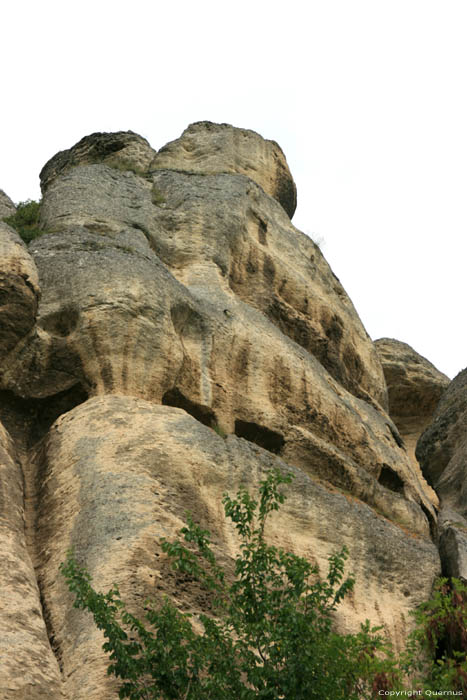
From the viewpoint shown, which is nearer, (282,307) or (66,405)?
(66,405)

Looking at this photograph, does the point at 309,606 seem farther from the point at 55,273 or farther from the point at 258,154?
the point at 258,154

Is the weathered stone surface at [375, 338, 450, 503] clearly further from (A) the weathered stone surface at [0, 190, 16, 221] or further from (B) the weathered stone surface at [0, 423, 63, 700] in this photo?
(B) the weathered stone surface at [0, 423, 63, 700]

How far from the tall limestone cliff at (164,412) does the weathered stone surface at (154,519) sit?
28 mm

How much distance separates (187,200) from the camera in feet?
69.7

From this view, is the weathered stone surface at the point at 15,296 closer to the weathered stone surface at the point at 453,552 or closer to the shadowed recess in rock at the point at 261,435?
the shadowed recess in rock at the point at 261,435

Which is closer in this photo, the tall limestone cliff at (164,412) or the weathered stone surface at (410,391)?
the tall limestone cliff at (164,412)

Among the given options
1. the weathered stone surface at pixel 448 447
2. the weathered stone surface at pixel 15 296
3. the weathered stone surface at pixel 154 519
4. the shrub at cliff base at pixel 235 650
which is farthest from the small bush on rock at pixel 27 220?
the weathered stone surface at pixel 448 447

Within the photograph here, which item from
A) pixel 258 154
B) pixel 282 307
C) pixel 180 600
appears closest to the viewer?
pixel 180 600

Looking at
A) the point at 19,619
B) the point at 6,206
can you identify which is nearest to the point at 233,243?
the point at 6,206

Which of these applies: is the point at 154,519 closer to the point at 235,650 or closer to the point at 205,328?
the point at 235,650

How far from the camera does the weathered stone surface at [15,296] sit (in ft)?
46.6

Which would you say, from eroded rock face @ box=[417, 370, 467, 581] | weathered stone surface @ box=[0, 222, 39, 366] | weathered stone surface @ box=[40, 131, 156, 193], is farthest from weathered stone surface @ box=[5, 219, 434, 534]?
weathered stone surface @ box=[40, 131, 156, 193]

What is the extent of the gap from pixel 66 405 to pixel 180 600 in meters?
4.89

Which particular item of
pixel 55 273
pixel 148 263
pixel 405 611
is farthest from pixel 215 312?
pixel 405 611
